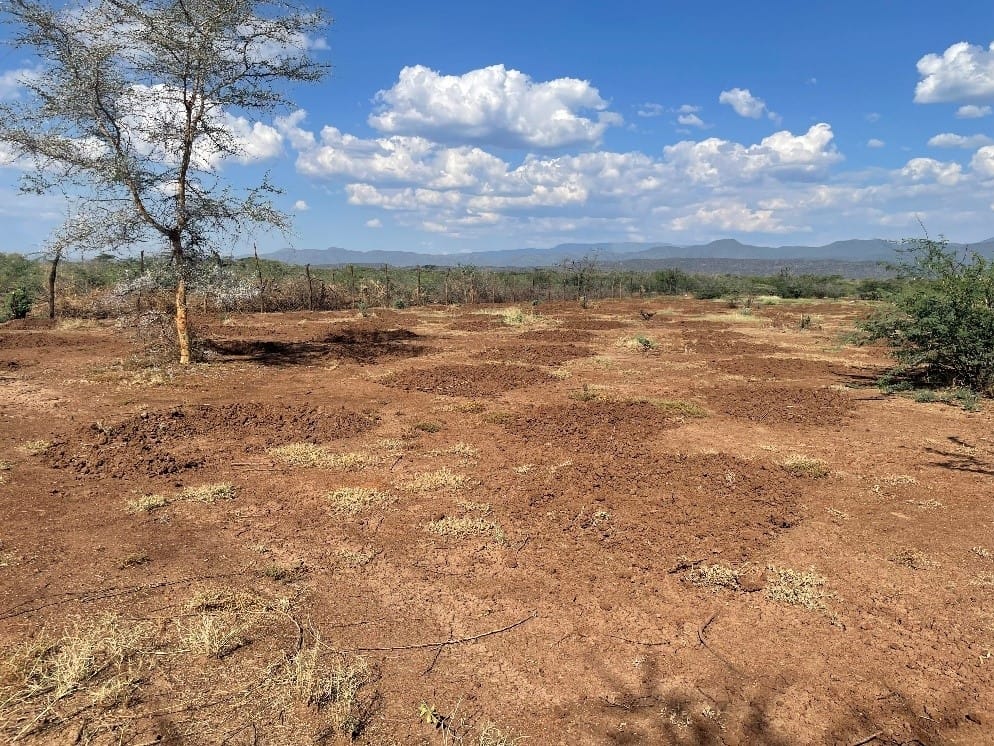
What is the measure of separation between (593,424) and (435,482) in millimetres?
3114

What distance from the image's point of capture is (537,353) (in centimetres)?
1500

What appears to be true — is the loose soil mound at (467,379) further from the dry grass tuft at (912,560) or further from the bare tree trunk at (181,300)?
the dry grass tuft at (912,560)

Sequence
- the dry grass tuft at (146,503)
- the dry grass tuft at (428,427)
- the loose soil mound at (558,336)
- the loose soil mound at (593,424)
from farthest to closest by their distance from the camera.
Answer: the loose soil mound at (558,336) < the dry grass tuft at (428,427) < the loose soil mound at (593,424) < the dry grass tuft at (146,503)

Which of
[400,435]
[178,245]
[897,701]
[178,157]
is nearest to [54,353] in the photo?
[178,245]

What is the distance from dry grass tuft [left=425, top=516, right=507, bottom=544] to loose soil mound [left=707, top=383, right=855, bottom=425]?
541cm

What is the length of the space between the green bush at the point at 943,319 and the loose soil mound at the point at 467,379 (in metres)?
6.84

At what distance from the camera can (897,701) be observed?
3057 mm

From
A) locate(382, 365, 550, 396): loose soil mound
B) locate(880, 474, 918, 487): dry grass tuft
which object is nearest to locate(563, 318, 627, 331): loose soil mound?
locate(382, 365, 550, 396): loose soil mound

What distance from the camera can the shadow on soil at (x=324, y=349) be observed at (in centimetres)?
1335

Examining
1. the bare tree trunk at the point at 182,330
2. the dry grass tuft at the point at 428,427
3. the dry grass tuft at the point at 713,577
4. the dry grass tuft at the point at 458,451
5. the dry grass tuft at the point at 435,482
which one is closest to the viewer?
the dry grass tuft at the point at 713,577

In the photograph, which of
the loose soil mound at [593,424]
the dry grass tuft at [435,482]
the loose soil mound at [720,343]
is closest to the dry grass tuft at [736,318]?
the loose soil mound at [720,343]

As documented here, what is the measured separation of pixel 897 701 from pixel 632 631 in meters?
1.40

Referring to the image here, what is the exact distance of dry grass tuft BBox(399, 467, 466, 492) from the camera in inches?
234

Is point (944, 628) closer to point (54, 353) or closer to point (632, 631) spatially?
point (632, 631)
